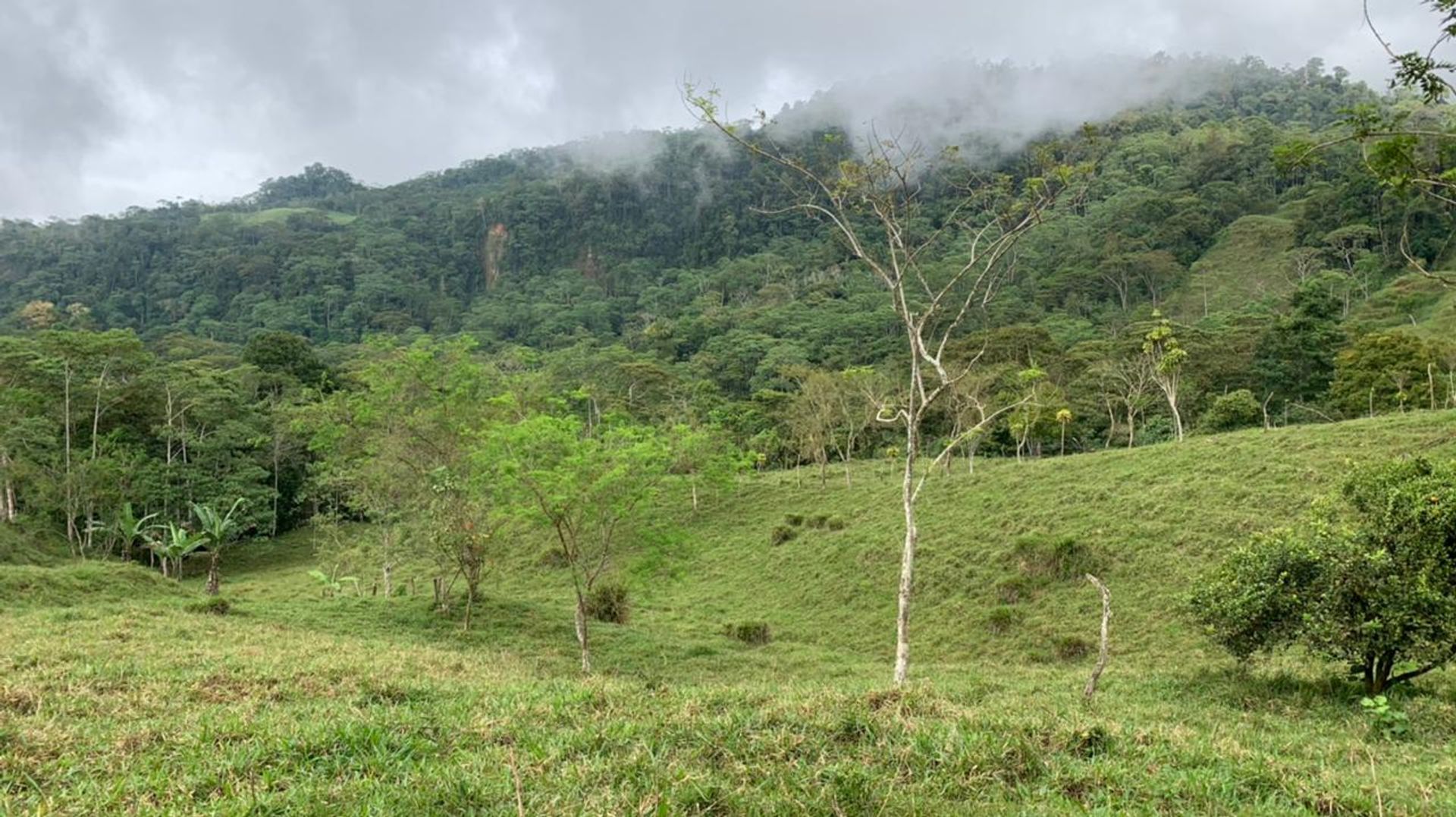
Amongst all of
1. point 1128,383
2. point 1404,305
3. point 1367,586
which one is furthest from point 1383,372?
point 1367,586

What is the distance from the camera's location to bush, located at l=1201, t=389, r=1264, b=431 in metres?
34.9

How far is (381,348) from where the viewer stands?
28469 mm

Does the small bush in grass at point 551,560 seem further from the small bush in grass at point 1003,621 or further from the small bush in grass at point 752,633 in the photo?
the small bush in grass at point 1003,621

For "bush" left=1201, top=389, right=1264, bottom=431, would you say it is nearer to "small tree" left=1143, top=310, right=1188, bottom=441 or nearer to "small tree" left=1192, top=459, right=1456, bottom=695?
"small tree" left=1143, top=310, right=1188, bottom=441

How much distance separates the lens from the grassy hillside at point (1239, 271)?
66000mm

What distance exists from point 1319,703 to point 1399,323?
54.6 metres

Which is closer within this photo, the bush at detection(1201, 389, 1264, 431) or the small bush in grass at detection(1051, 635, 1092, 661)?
the small bush in grass at detection(1051, 635, 1092, 661)

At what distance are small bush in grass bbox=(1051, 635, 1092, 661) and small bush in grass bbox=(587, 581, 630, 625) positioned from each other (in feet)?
42.2

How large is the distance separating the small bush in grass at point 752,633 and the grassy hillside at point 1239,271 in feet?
194

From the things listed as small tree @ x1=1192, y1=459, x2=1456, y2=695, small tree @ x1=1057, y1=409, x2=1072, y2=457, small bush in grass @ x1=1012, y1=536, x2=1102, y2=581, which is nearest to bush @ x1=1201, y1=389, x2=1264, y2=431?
small tree @ x1=1057, y1=409, x2=1072, y2=457

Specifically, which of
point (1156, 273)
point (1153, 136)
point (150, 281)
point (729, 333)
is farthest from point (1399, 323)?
point (150, 281)

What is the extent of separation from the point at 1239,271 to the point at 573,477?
256 feet

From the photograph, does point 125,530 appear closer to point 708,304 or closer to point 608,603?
point 608,603

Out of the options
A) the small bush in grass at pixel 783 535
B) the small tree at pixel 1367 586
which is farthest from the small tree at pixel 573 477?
the small bush in grass at pixel 783 535
